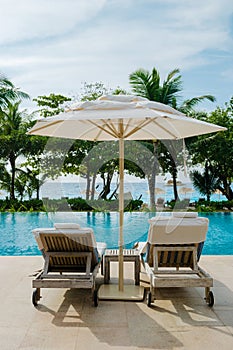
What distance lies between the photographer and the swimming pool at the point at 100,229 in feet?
28.3

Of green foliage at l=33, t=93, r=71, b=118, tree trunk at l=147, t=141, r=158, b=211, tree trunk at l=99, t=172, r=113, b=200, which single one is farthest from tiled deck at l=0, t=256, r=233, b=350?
green foliage at l=33, t=93, r=71, b=118

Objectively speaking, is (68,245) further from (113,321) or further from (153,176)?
(153,176)

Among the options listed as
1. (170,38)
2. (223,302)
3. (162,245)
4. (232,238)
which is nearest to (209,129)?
(162,245)

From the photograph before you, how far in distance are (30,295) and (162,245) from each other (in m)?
1.59

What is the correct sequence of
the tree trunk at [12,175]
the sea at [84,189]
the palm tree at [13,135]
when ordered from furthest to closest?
the tree trunk at [12,175] → the palm tree at [13,135] → the sea at [84,189]

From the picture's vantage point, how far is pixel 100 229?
1143 centimetres

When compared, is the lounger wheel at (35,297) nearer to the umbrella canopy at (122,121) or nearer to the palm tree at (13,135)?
the umbrella canopy at (122,121)

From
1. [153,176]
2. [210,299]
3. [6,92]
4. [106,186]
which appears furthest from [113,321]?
[6,92]

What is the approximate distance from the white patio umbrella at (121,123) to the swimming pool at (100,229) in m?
2.36

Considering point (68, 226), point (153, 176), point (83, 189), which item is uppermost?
point (153, 176)

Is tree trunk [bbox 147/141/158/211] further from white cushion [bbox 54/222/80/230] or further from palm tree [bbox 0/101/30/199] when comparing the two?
white cushion [bbox 54/222/80/230]

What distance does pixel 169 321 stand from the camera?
3479mm

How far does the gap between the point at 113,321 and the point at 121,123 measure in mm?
2187

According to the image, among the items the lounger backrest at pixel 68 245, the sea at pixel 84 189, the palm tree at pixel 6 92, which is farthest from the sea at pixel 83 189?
the lounger backrest at pixel 68 245
